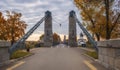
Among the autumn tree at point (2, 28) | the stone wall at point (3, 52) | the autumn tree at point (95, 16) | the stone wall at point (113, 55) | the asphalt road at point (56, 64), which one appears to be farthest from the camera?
the autumn tree at point (2, 28)

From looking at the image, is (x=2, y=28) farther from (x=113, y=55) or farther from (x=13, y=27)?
(x=113, y=55)

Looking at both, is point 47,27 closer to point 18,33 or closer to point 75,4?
point 18,33

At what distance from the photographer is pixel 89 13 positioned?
1656 inches

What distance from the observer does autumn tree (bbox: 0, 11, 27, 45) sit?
73637mm

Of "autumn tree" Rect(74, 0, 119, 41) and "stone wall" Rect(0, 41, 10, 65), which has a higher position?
"autumn tree" Rect(74, 0, 119, 41)

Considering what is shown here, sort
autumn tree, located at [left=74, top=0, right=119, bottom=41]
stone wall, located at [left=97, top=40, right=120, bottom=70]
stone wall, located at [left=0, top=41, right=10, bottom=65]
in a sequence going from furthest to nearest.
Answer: autumn tree, located at [left=74, top=0, right=119, bottom=41], stone wall, located at [left=0, top=41, right=10, bottom=65], stone wall, located at [left=97, top=40, right=120, bottom=70]

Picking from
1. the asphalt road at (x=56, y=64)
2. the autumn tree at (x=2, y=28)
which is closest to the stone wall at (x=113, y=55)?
the asphalt road at (x=56, y=64)

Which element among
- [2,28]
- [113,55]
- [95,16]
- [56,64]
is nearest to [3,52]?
[56,64]

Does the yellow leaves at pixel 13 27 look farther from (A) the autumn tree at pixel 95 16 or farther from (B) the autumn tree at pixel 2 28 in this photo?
(A) the autumn tree at pixel 95 16

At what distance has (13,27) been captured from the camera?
249 ft

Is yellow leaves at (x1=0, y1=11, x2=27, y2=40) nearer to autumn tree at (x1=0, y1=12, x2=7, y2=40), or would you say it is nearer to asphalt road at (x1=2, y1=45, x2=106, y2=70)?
autumn tree at (x1=0, y1=12, x2=7, y2=40)

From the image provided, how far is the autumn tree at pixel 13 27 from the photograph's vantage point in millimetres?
73637

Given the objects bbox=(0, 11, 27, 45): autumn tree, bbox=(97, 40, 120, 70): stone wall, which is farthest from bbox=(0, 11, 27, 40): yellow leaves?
bbox=(97, 40, 120, 70): stone wall

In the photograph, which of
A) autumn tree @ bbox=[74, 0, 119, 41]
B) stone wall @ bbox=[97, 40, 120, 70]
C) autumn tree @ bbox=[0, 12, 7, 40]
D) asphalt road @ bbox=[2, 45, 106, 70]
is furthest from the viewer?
autumn tree @ bbox=[0, 12, 7, 40]
